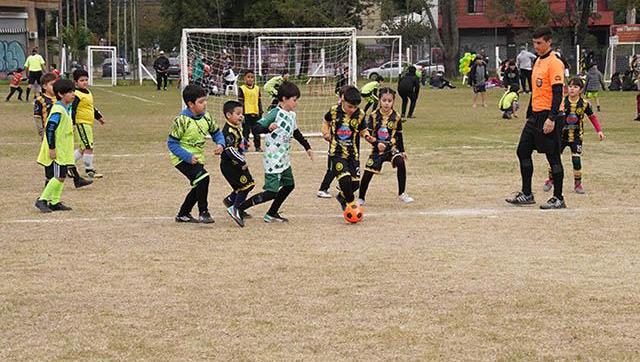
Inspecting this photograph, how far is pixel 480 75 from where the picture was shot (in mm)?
31578

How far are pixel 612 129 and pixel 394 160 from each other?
1206cm

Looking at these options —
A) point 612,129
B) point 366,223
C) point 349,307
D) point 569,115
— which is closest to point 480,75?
point 612,129

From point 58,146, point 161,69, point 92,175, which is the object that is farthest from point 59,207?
point 161,69

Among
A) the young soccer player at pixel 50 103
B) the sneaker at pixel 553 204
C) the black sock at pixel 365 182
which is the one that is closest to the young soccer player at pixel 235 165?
the black sock at pixel 365 182

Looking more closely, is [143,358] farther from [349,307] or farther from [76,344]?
[349,307]

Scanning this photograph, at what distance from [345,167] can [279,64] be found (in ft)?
74.2

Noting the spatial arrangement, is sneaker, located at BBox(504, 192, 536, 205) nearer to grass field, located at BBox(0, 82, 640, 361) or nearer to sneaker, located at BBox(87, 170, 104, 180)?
grass field, located at BBox(0, 82, 640, 361)

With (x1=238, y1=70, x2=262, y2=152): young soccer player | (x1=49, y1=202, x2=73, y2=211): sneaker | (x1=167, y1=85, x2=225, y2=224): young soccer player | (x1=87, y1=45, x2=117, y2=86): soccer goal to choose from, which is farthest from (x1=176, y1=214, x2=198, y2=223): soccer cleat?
(x1=87, y1=45, x2=117, y2=86): soccer goal

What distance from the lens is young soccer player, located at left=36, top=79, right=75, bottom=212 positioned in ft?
36.4

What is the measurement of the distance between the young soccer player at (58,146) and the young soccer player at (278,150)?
2.24 meters

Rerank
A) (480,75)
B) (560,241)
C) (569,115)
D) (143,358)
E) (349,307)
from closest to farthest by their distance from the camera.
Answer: (143,358)
(349,307)
(560,241)
(569,115)
(480,75)

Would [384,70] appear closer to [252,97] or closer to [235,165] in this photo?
[252,97]

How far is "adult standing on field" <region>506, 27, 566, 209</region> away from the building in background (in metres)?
52.0

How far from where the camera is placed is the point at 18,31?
60656mm
